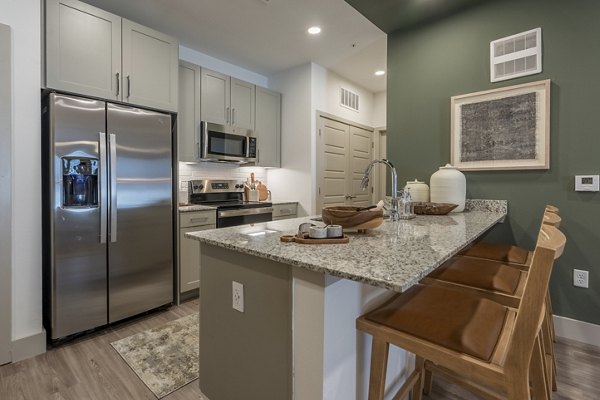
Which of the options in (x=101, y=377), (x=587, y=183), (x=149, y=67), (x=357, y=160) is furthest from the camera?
(x=357, y=160)

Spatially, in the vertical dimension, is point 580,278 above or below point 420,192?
below

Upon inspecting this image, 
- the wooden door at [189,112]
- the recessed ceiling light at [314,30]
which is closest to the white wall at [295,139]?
the recessed ceiling light at [314,30]

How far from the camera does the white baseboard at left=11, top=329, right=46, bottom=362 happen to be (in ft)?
6.32

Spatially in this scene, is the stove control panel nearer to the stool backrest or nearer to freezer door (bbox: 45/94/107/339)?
freezer door (bbox: 45/94/107/339)

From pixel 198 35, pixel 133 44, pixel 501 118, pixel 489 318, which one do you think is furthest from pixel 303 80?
pixel 489 318

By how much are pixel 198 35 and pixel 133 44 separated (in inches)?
33.7

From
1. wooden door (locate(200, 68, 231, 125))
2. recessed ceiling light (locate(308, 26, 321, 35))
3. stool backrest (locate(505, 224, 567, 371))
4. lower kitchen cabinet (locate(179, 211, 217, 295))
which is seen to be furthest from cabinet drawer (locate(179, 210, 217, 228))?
stool backrest (locate(505, 224, 567, 371))

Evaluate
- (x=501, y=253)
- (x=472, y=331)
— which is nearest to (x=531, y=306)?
(x=472, y=331)

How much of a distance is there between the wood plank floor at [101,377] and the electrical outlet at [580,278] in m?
0.42

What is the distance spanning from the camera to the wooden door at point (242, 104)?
3.65 metres

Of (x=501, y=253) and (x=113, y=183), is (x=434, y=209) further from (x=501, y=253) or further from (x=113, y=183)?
(x=113, y=183)

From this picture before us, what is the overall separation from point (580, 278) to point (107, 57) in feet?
12.9

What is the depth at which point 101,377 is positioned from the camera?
1.78 meters

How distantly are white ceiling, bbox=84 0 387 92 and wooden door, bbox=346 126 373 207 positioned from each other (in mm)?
1094
